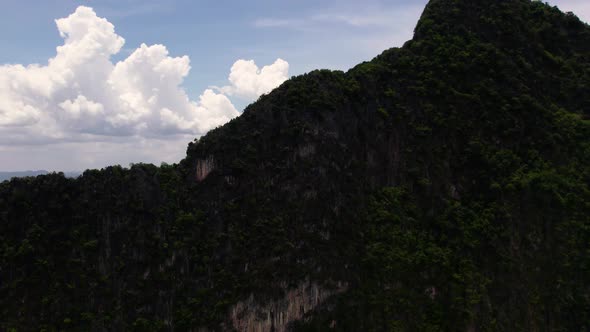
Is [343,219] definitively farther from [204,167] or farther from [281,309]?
[204,167]

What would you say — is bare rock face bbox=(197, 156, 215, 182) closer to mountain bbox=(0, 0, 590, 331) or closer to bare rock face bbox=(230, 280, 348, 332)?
mountain bbox=(0, 0, 590, 331)

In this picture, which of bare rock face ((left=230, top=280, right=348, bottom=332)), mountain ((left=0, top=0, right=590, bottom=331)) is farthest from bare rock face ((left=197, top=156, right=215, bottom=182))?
bare rock face ((left=230, top=280, right=348, bottom=332))

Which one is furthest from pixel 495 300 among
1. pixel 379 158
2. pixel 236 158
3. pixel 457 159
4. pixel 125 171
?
pixel 125 171

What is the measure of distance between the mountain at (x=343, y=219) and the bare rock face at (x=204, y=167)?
0.28 ft

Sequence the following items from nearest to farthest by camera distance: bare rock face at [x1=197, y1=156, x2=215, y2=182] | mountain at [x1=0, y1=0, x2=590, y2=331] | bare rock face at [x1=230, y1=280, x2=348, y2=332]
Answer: mountain at [x1=0, y1=0, x2=590, y2=331]
bare rock face at [x1=230, y1=280, x2=348, y2=332]
bare rock face at [x1=197, y1=156, x2=215, y2=182]

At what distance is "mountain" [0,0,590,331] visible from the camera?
20953 mm

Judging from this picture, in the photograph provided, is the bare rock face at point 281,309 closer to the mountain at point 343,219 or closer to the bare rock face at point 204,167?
the mountain at point 343,219

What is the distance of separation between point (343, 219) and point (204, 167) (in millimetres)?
9216

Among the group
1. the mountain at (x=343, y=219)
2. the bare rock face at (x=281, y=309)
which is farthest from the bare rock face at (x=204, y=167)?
the bare rock face at (x=281, y=309)

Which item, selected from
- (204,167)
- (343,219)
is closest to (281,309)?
(343,219)

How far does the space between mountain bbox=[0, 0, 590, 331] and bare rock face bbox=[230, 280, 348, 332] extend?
3.3 inches

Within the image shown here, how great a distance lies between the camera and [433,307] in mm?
22266

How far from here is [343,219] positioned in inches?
928

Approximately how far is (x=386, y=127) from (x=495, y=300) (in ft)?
40.2
